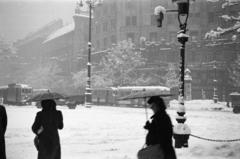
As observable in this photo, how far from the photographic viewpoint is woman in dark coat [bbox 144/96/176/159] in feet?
17.6

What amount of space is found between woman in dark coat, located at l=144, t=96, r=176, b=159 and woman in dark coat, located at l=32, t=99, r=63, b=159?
2.31 m

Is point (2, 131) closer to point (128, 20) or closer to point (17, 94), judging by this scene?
point (17, 94)

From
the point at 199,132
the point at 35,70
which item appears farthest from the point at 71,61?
the point at 199,132

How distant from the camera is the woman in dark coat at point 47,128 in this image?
6949 mm

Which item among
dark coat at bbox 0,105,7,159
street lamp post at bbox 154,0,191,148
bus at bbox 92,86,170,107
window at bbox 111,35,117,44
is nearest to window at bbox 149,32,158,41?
window at bbox 111,35,117,44

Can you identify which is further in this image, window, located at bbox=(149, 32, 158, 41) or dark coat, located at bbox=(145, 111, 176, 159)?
window, located at bbox=(149, 32, 158, 41)

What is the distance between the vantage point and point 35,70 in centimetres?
7206

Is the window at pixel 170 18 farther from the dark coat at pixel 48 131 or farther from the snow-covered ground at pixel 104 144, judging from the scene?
the dark coat at pixel 48 131

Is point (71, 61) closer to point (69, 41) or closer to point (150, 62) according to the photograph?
point (69, 41)

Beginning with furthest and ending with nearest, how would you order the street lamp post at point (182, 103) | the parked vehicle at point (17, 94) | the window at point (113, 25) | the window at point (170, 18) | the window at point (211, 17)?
the window at point (113, 25)
the window at point (170, 18)
the window at point (211, 17)
the parked vehicle at point (17, 94)
the street lamp post at point (182, 103)

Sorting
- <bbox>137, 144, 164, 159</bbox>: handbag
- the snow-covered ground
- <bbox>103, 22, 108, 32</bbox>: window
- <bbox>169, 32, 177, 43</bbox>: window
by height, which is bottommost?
the snow-covered ground

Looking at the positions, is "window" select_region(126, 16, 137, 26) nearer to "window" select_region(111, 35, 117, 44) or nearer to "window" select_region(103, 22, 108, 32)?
"window" select_region(111, 35, 117, 44)

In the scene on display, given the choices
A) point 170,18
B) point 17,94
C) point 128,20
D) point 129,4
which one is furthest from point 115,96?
point 129,4

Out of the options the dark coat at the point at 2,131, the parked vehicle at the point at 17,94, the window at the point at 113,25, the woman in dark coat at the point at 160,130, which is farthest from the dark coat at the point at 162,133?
the window at the point at 113,25
